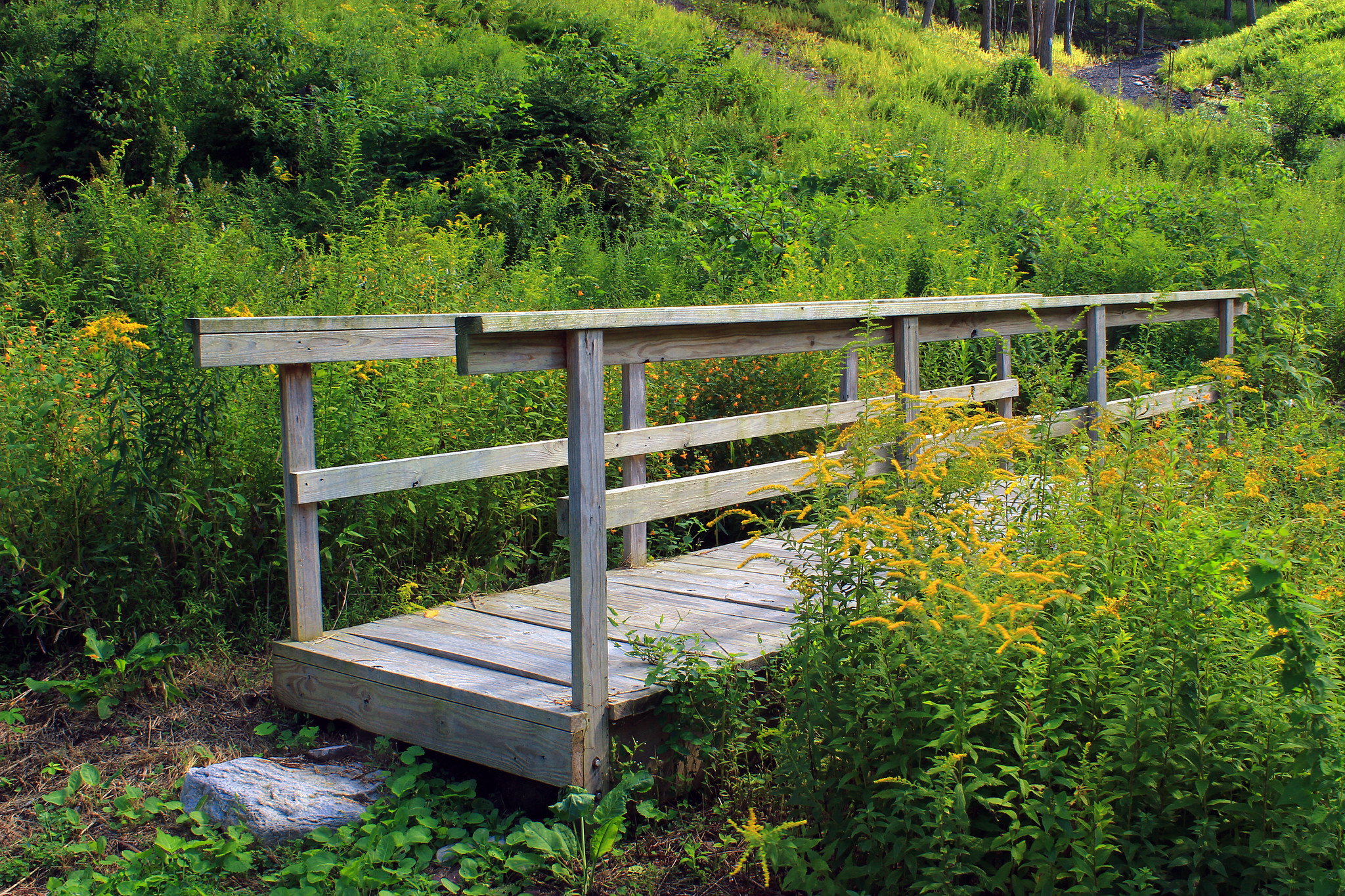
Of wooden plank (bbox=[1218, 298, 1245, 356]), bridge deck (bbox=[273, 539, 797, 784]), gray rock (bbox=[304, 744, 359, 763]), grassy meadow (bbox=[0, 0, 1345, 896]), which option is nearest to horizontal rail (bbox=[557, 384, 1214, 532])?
grassy meadow (bbox=[0, 0, 1345, 896])

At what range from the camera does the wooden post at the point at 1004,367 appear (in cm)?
652

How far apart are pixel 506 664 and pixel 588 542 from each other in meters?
0.86

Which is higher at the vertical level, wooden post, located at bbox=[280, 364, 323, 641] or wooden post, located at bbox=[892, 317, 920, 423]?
wooden post, located at bbox=[892, 317, 920, 423]

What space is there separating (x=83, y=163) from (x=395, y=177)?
3.89 m

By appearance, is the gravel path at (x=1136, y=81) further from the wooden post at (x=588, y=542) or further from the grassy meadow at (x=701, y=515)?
the wooden post at (x=588, y=542)

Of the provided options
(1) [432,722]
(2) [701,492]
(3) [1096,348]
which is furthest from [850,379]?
(1) [432,722]

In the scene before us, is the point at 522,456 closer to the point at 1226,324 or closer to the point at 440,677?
the point at 440,677

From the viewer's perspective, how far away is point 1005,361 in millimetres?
6676

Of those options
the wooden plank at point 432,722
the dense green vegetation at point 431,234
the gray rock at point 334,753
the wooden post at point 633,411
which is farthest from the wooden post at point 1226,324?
the gray rock at point 334,753

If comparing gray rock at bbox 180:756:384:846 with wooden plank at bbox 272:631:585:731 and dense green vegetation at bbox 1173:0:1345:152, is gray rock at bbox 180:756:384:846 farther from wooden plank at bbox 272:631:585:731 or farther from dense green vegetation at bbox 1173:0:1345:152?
dense green vegetation at bbox 1173:0:1345:152

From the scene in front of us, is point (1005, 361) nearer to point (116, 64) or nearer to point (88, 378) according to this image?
point (88, 378)

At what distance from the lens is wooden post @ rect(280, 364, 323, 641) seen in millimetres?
3807

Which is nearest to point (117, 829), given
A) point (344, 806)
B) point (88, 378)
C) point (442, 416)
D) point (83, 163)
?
point (344, 806)

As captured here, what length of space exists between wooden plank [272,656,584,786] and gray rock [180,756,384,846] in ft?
0.76
